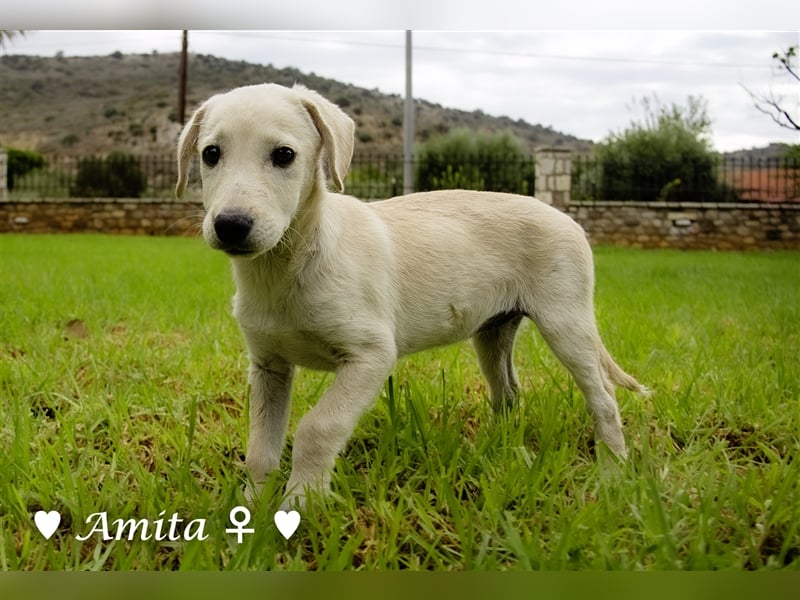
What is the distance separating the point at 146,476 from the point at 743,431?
202 cm

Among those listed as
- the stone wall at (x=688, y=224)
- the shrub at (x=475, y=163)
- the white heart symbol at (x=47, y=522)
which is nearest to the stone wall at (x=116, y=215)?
the shrub at (x=475, y=163)

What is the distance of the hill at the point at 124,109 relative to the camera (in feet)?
20.8

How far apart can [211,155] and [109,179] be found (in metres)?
8.19

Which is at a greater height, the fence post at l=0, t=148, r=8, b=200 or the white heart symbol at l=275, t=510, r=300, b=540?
the fence post at l=0, t=148, r=8, b=200

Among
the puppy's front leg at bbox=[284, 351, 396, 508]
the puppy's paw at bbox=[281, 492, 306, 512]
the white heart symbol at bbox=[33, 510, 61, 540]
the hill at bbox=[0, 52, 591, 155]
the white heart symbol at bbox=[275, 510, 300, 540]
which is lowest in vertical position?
the white heart symbol at bbox=[33, 510, 61, 540]

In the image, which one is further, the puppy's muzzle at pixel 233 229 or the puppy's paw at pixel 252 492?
the puppy's paw at pixel 252 492

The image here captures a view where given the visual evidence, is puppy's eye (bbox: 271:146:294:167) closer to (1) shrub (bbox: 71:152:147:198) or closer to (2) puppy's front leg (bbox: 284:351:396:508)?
(2) puppy's front leg (bbox: 284:351:396:508)

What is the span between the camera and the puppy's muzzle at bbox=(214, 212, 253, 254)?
1.82m

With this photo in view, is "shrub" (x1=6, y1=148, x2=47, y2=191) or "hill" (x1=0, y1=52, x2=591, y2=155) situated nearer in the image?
"hill" (x1=0, y1=52, x2=591, y2=155)

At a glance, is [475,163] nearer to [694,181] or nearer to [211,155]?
[694,181]

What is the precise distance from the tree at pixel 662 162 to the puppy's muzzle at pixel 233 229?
66.2 inches

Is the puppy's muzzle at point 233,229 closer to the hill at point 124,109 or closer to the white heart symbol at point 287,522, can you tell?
the white heart symbol at point 287,522

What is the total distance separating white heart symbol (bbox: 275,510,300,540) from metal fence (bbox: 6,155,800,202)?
4.95 feet

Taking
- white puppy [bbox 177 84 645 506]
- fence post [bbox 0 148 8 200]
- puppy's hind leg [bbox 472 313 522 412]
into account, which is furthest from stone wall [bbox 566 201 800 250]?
fence post [bbox 0 148 8 200]
